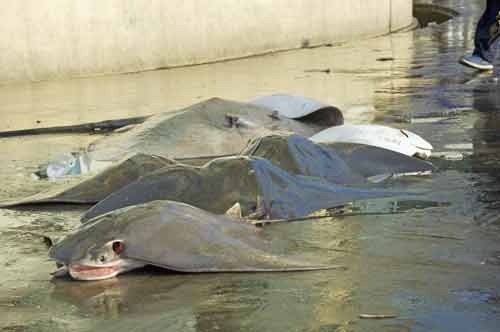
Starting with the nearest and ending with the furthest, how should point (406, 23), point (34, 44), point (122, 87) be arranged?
point (122, 87)
point (34, 44)
point (406, 23)

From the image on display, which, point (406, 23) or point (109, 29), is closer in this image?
point (109, 29)

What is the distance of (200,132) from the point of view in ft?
25.1

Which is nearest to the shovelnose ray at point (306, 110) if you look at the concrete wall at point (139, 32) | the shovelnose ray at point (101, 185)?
the shovelnose ray at point (101, 185)

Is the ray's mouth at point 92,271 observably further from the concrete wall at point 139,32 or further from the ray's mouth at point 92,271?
the concrete wall at point 139,32

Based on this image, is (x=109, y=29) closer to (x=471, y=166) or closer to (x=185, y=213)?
(x=471, y=166)

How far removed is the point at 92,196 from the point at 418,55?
1085cm

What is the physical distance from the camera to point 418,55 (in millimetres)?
16016

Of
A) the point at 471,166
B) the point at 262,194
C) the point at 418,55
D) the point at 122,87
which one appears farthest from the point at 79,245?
the point at 418,55

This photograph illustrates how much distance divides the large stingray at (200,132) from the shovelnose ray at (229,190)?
1.88 metres

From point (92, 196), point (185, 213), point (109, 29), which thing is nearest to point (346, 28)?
point (109, 29)

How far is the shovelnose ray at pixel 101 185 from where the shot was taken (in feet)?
19.6

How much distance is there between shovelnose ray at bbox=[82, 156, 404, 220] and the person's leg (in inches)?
276

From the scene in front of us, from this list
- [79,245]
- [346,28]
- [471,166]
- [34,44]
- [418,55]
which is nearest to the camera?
[79,245]

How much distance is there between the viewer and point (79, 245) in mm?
4410
